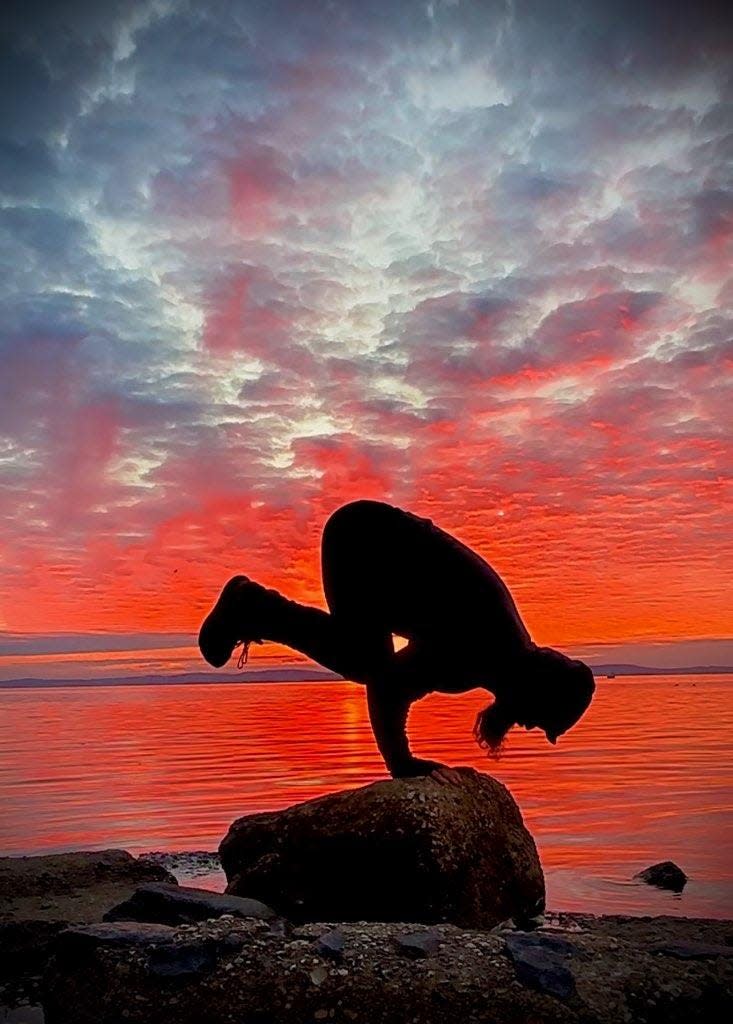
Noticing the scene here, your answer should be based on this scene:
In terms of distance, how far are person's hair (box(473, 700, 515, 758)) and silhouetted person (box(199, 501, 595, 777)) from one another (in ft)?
0.03

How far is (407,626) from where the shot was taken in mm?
6656

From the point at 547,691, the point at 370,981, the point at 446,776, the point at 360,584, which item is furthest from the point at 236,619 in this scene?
the point at 446,776

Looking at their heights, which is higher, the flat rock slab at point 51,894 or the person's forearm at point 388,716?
the person's forearm at point 388,716

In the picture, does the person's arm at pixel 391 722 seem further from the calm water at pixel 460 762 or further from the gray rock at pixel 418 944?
the calm water at pixel 460 762

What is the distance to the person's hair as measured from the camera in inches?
266

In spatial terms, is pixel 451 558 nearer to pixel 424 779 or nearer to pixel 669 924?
pixel 424 779

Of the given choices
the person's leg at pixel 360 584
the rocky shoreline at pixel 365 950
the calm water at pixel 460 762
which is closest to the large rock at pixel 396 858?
the rocky shoreline at pixel 365 950

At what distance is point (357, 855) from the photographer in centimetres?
740

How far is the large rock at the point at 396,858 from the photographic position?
722cm

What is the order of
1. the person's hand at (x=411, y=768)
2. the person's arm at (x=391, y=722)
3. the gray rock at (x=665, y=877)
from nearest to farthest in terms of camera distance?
1. the person's arm at (x=391, y=722)
2. the person's hand at (x=411, y=768)
3. the gray rock at (x=665, y=877)

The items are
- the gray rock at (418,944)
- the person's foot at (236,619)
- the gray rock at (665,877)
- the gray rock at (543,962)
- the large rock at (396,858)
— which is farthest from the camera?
Result: the gray rock at (665,877)

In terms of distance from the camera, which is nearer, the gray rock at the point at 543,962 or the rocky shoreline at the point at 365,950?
the rocky shoreline at the point at 365,950

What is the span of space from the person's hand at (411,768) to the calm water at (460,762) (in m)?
3.37

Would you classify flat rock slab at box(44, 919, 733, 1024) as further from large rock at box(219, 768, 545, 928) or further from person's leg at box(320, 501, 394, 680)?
person's leg at box(320, 501, 394, 680)
